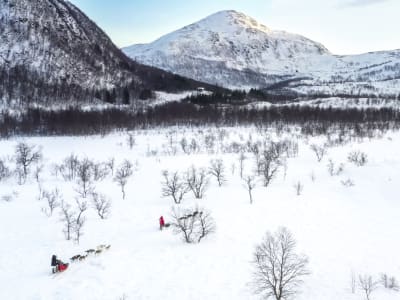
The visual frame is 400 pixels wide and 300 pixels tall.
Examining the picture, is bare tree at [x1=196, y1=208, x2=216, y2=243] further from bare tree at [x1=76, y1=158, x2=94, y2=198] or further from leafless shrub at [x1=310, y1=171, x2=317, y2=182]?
leafless shrub at [x1=310, y1=171, x2=317, y2=182]

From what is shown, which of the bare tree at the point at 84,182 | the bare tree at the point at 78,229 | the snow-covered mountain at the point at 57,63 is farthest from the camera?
the snow-covered mountain at the point at 57,63

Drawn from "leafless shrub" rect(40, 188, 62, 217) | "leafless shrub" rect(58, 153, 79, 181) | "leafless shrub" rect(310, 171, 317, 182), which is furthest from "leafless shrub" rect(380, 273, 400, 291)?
"leafless shrub" rect(58, 153, 79, 181)

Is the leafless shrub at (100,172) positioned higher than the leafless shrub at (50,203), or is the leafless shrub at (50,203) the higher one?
the leafless shrub at (100,172)

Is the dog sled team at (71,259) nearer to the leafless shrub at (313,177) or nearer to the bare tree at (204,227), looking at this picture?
the bare tree at (204,227)

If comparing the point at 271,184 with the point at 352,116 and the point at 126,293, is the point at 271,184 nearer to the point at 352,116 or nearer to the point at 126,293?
the point at 126,293

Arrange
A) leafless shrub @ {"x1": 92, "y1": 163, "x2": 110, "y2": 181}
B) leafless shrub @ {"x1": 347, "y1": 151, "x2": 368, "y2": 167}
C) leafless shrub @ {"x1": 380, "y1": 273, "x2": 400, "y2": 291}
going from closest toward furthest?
1. leafless shrub @ {"x1": 380, "y1": 273, "x2": 400, "y2": 291}
2. leafless shrub @ {"x1": 92, "y1": 163, "x2": 110, "y2": 181}
3. leafless shrub @ {"x1": 347, "y1": 151, "x2": 368, "y2": 167}

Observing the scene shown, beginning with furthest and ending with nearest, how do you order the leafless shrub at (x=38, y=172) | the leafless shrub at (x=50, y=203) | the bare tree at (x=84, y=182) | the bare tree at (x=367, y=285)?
1. the leafless shrub at (x=38, y=172)
2. the bare tree at (x=84, y=182)
3. the leafless shrub at (x=50, y=203)
4. the bare tree at (x=367, y=285)

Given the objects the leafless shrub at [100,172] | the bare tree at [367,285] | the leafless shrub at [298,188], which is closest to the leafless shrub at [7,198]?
the leafless shrub at [100,172]
